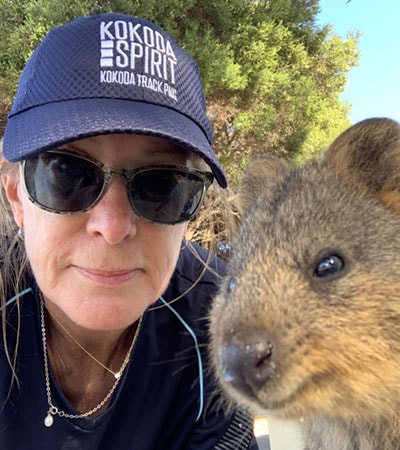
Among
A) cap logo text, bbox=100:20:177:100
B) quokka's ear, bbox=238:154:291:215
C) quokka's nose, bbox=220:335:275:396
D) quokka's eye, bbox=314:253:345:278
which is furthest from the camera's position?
quokka's ear, bbox=238:154:291:215

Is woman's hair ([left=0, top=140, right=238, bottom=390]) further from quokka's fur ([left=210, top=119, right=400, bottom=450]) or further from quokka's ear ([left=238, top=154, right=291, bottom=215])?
quokka's fur ([left=210, top=119, right=400, bottom=450])

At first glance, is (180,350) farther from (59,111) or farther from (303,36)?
(303,36)

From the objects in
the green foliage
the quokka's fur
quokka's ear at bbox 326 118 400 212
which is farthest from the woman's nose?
the green foliage

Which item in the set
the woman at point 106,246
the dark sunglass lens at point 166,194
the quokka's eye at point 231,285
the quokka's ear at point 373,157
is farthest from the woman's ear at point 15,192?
the quokka's ear at point 373,157

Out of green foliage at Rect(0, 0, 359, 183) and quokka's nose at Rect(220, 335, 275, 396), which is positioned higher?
green foliage at Rect(0, 0, 359, 183)

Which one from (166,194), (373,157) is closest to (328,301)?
(373,157)

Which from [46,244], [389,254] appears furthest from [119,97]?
[389,254]

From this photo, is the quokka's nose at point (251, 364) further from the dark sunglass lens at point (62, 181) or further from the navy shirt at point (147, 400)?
the navy shirt at point (147, 400)
